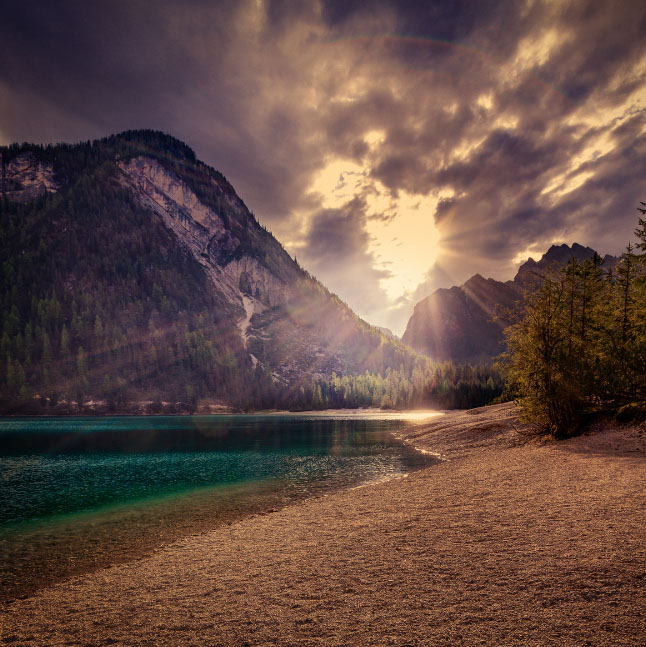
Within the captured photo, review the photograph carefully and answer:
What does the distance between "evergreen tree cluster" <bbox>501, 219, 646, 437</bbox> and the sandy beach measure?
14047mm

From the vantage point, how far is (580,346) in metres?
32.0

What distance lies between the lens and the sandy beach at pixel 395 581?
23.2ft

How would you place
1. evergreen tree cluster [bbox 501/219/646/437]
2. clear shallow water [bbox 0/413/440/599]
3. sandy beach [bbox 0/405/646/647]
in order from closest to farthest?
sandy beach [bbox 0/405/646/647] → clear shallow water [bbox 0/413/440/599] → evergreen tree cluster [bbox 501/219/646/437]

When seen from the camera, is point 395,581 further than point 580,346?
No

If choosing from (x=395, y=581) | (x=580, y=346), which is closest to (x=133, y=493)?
(x=395, y=581)

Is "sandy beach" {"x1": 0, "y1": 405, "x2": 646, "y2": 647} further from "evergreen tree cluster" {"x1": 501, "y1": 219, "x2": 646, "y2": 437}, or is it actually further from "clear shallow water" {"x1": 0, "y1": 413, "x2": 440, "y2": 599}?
"evergreen tree cluster" {"x1": 501, "y1": 219, "x2": 646, "y2": 437}

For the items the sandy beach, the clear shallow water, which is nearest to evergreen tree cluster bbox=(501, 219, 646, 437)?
the clear shallow water

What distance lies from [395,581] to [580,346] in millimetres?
31032

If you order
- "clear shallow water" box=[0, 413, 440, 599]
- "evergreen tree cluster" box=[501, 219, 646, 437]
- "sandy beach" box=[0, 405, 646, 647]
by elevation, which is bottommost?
"clear shallow water" box=[0, 413, 440, 599]

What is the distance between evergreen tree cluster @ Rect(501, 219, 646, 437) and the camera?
2916cm

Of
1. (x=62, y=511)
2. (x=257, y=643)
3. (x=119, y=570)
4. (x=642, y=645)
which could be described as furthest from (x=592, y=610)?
(x=62, y=511)

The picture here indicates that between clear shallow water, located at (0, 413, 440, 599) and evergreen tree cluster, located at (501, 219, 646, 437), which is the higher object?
evergreen tree cluster, located at (501, 219, 646, 437)

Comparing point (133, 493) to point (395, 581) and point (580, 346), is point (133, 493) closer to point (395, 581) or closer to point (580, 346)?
point (395, 581)

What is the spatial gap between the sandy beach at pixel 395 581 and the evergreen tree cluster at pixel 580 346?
46.1 ft
